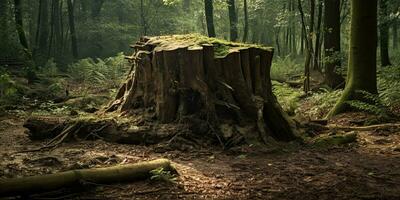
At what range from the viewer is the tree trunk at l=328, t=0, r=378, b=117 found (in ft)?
35.4

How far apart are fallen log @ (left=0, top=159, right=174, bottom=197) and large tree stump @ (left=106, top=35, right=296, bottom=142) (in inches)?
99.1

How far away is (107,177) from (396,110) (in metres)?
8.09

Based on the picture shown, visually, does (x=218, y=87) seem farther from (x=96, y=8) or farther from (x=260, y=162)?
(x=96, y=8)

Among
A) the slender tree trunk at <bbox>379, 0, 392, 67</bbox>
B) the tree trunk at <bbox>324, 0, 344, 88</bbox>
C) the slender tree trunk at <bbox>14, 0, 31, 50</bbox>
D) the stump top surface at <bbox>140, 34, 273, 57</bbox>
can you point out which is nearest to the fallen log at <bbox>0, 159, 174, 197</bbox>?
the stump top surface at <bbox>140, 34, 273, 57</bbox>

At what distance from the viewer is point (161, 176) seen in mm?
5738

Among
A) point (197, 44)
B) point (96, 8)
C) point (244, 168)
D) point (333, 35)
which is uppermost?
point (96, 8)

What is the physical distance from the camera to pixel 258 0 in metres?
32.0

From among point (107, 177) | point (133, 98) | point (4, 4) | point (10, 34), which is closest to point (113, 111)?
point (133, 98)

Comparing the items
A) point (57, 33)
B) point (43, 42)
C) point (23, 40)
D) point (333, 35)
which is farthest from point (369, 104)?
point (57, 33)

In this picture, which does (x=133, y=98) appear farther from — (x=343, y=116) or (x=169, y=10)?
(x=169, y=10)

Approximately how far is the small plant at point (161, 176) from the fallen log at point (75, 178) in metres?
0.09

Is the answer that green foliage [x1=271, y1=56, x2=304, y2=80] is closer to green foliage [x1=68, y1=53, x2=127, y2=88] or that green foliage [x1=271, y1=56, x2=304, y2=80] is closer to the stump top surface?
green foliage [x1=68, y1=53, x2=127, y2=88]

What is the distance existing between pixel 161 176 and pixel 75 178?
1128 mm

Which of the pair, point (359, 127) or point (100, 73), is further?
point (100, 73)
